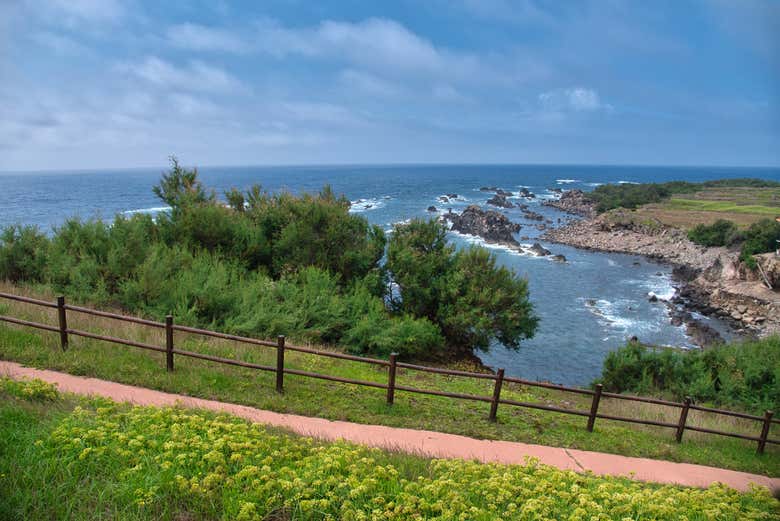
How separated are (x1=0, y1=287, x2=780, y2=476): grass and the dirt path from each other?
24 cm

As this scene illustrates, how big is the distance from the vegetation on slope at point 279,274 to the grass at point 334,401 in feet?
9.25

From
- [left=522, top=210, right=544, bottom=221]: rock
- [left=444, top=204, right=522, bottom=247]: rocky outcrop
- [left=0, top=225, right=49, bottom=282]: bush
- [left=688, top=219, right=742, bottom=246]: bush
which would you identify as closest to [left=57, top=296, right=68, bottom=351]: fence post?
[left=0, top=225, right=49, bottom=282]: bush

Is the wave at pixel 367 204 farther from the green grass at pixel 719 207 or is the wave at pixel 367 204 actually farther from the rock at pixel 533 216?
the green grass at pixel 719 207

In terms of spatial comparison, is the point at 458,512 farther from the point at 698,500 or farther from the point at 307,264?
the point at 307,264

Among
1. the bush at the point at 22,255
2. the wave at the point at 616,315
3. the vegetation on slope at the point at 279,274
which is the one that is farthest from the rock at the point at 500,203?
the bush at the point at 22,255

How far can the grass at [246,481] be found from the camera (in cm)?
453

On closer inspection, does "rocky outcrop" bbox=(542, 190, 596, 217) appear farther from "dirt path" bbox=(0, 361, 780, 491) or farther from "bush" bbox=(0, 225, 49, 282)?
"bush" bbox=(0, 225, 49, 282)

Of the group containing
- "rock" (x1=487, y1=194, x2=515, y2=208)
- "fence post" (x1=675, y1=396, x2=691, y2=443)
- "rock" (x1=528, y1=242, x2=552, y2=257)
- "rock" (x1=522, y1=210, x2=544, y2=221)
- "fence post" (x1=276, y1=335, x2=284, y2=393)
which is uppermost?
"fence post" (x1=276, y1=335, x2=284, y2=393)

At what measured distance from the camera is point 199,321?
44.6 feet

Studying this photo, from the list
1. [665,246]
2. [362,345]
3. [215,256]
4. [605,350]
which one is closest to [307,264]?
[215,256]

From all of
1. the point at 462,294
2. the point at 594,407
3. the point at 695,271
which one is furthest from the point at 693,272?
the point at 594,407

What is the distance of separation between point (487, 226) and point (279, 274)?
48990 mm

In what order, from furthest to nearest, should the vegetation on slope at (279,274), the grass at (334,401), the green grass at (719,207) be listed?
1. the green grass at (719,207)
2. the vegetation on slope at (279,274)
3. the grass at (334,401)

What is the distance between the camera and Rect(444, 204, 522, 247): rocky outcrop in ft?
206
